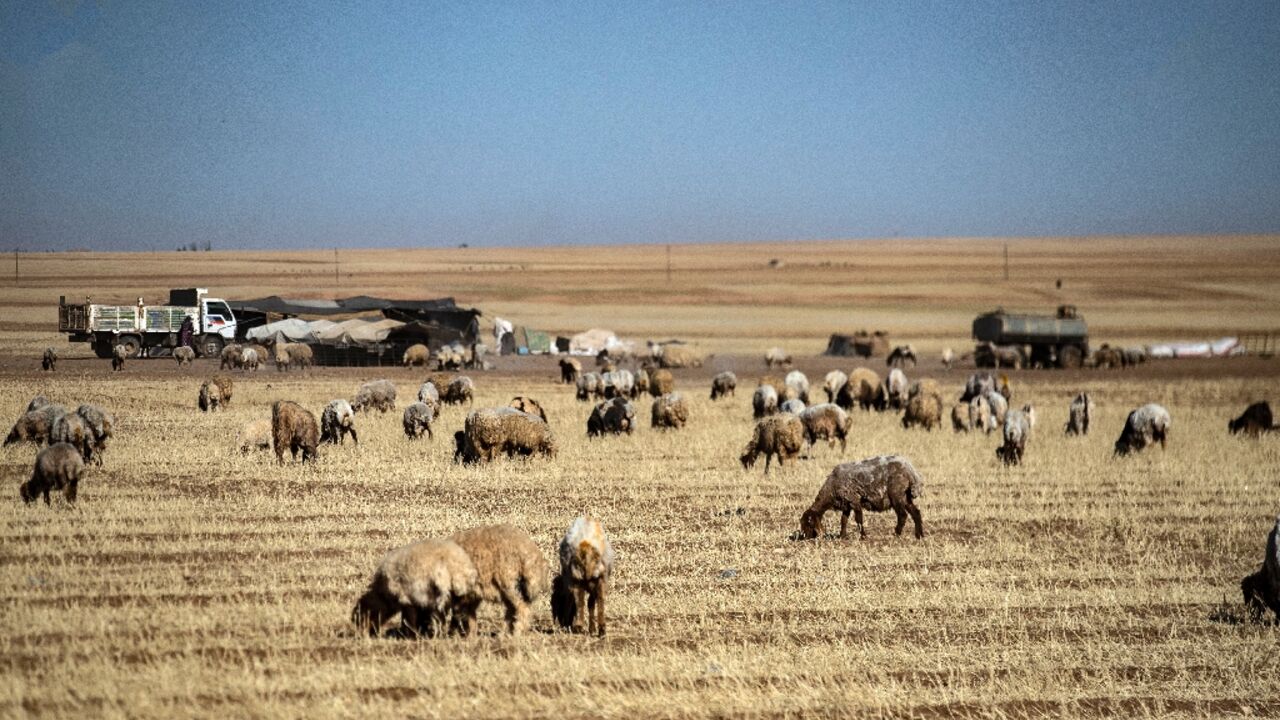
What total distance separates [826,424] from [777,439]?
2.69 metres

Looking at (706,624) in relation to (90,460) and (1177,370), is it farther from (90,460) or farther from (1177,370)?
(1177,370)

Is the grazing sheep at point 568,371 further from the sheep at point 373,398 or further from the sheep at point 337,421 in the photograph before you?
the sheep at point 337,421

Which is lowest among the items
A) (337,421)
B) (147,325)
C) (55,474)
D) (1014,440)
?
(55,474)

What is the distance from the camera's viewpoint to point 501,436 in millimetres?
19562

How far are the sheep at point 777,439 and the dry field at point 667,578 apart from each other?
0.50m

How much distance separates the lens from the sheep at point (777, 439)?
19.4 meters

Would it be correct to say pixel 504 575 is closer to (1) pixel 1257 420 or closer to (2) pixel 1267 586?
(2) pixel 1267 586

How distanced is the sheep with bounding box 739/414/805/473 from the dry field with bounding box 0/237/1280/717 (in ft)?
1.63

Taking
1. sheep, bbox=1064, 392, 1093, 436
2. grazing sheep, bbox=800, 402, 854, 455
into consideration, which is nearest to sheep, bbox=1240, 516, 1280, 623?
grazing sheep, bbox=800, 402, 854, 455

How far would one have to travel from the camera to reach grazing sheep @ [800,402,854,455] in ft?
71.4

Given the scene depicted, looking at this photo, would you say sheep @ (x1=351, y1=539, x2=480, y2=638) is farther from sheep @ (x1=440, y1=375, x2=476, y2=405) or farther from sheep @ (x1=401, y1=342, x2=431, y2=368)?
sheep @ (x1=401, y1=342, x2=431, y2=368)

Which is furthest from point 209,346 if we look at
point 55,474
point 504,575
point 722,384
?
point 504,575

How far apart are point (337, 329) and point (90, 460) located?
97.9 ft

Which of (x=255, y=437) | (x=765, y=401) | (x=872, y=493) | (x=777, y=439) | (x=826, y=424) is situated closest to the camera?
(x=872, y=493)
